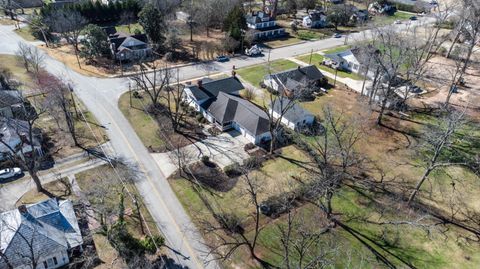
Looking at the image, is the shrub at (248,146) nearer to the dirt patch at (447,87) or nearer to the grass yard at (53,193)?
the grass yard at (53,193)

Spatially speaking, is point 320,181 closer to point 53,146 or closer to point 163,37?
point 53,146

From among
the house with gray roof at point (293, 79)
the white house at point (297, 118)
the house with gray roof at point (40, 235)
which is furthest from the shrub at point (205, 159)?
the house with gray roof at point (293, 79)

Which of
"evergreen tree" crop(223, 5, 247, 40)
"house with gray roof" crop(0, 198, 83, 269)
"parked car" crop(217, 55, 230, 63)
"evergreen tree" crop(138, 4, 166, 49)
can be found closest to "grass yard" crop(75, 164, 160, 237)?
"house with gray roof" crop(0, 198, 83, 269)

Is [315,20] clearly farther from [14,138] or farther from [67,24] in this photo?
[14,138]

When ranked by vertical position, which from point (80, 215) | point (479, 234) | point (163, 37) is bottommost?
point (479, 234)

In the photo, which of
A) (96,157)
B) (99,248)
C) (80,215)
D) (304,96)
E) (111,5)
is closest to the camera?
(99,248)

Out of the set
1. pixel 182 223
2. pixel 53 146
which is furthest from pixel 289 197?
pixel 53 146

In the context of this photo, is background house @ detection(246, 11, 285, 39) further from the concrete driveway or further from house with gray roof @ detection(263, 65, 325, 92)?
the concrete driveway
